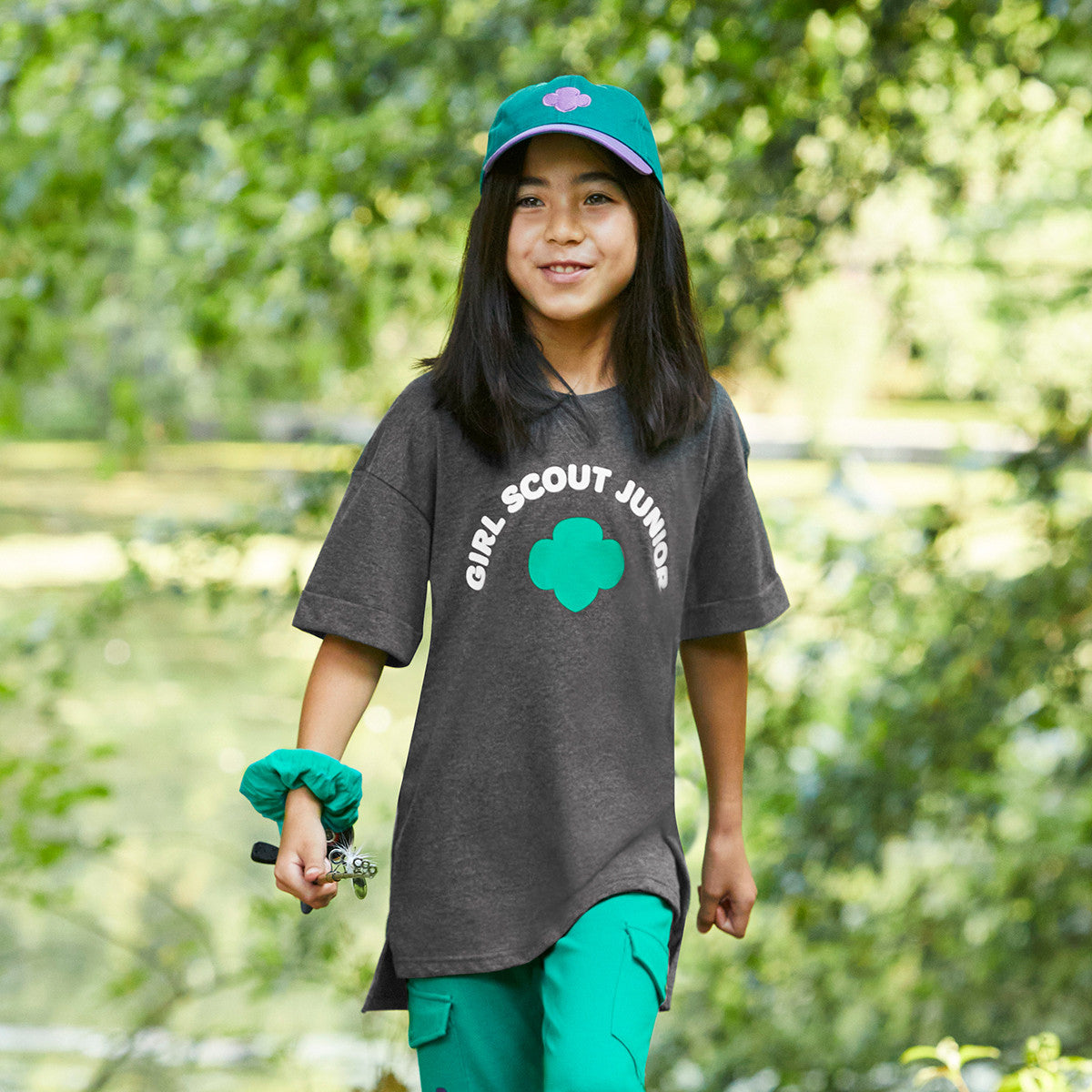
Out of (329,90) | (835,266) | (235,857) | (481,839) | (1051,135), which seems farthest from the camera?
(235,857)

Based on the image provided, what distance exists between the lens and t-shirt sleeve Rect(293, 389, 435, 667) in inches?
56.1

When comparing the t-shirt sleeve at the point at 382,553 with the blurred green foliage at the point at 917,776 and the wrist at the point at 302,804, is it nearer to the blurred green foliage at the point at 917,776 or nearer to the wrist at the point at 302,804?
the wrist at the point at 302,804

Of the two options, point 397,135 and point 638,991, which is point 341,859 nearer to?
point 638,991

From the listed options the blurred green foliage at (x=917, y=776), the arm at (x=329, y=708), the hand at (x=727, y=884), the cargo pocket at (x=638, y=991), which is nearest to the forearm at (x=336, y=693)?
the arm at (x=329, y=708)

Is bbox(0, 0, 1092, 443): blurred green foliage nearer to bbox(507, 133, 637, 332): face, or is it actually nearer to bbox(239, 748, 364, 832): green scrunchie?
bbox(507, 133, 637, 332): face

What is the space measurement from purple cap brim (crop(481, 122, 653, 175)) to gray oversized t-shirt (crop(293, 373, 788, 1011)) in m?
0.25

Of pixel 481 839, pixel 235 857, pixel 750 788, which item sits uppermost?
pixel 481 839

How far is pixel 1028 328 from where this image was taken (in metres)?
3.60

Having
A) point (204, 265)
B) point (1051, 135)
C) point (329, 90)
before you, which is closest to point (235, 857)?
point (204, 265)

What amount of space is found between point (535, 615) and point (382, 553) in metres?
0.17

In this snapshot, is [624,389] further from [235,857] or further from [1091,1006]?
[235,857]

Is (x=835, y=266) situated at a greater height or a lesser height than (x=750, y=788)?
greater

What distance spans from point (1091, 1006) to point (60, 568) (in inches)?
339

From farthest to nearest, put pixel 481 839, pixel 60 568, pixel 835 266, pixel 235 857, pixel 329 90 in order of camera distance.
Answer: pixel 60 568 < pixel 235 857 < pixel 835 266 < pixel 329 90 < pixel 481 839
